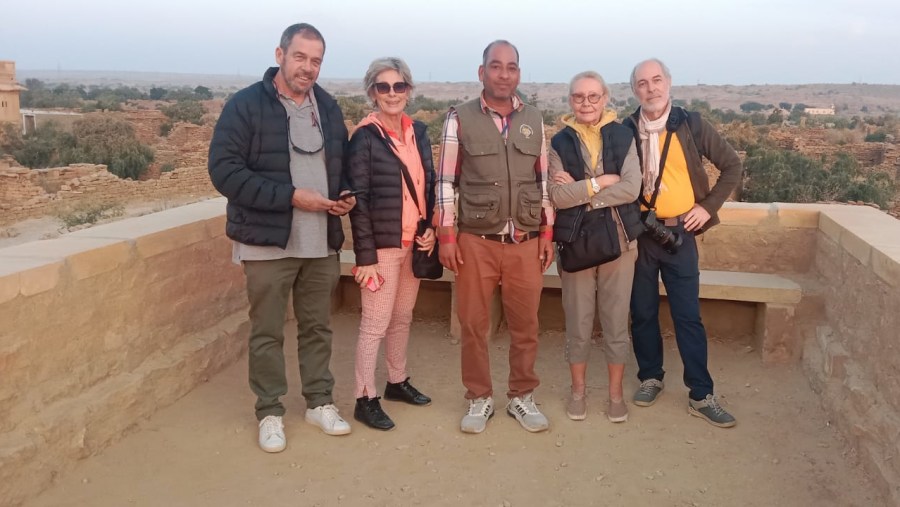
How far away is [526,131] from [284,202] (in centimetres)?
111

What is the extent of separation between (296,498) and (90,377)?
1.13m

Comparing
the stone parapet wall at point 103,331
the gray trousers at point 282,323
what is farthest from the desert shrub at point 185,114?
the gray trousers at point 282,323

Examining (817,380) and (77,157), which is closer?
(817,380)

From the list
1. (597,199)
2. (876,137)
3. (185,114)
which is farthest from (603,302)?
(185,114)

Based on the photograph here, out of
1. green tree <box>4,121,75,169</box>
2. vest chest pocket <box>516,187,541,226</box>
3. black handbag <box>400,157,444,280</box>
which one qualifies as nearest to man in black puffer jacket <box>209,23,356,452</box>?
black handbag <box>400,157,444,280</box>

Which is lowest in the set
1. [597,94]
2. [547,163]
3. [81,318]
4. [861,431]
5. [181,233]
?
[861,431]

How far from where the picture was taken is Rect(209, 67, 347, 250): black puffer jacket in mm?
3107

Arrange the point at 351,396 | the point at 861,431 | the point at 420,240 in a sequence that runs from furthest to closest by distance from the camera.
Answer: the point at 351,396 → the point at 420,240 → the point at 861,431

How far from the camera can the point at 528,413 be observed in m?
3.65

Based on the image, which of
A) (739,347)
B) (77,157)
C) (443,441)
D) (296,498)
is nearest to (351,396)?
(443,441)

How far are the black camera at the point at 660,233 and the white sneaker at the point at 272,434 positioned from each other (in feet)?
6.40

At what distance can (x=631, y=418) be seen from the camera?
12.4ft

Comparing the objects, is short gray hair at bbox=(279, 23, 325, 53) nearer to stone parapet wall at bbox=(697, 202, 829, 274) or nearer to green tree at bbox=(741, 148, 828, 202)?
stone parapet wall at bbox=(697, 202, 829, 274)

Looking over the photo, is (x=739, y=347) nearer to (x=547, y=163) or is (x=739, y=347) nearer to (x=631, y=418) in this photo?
(x=631, y=418)
